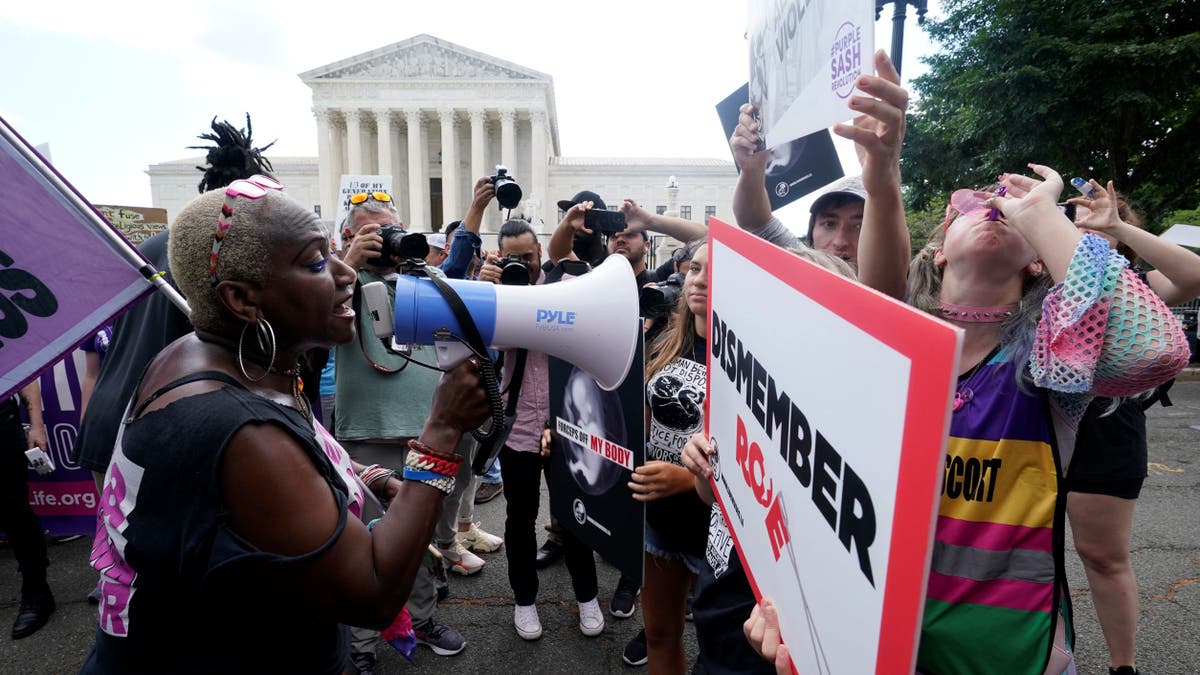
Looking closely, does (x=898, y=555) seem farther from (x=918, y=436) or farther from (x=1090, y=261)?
(x=1090, y=261)

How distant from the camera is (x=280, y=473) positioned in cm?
101

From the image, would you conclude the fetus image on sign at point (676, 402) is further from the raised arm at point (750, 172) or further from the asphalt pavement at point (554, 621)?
the asphalt pavement at point (554, 621)

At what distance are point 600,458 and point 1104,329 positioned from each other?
1.55 m

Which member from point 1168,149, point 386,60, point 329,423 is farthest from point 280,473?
point 386,60

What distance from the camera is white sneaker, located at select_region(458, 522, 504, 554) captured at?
3.86 meters

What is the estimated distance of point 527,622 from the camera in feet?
9.50

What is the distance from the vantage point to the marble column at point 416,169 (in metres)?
41.7

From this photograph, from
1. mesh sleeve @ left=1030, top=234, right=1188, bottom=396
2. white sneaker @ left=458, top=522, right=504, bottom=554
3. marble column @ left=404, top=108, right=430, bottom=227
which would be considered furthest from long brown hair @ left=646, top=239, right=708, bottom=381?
marble column @ left=404, top=108, right=430, bottom=227

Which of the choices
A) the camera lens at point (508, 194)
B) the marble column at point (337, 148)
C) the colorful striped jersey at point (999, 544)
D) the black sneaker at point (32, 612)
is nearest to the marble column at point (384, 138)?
the marble column at point (337, 148)

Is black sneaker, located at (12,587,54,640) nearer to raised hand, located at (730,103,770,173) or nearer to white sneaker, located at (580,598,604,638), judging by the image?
white sneaker, located at (580,598,604,638)

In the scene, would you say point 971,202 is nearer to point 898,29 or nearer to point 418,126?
point 898,29

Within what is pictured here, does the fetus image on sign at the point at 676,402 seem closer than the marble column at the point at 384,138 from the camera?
Yes

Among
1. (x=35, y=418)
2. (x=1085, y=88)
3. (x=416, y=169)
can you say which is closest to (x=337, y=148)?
(x=416, y=169)

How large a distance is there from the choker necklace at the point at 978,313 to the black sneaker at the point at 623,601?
2.25 m
